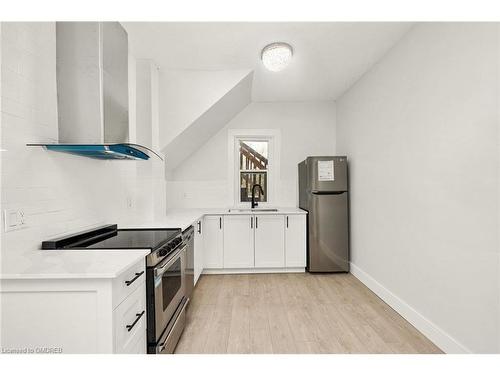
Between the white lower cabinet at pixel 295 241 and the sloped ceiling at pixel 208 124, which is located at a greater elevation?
the sloped ceiling at pixel 208 124

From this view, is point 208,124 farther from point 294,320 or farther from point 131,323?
point 131,323

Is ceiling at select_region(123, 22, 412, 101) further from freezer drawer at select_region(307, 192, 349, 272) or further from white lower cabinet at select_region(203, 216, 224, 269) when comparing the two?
white lower cabinet at select_region(203, 216, 224, 269)

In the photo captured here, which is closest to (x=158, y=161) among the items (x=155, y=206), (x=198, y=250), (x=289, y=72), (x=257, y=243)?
(x=155, y=206)

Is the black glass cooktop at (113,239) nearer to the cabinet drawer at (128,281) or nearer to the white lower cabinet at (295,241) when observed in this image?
the cabinet drawer at (128,281)

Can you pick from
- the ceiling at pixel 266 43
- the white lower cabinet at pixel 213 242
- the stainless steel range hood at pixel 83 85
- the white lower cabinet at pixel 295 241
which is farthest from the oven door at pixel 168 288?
the ceiling at pixel 266 43

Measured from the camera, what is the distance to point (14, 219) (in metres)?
1.46

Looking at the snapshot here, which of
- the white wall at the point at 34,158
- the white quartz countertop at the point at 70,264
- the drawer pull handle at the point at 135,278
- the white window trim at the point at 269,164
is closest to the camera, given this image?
the white quartz countertop at the point at 70,264

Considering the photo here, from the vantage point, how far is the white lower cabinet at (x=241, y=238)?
12.5 feet

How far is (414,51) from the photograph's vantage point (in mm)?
2395

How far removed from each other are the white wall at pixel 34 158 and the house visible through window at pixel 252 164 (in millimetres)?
2697

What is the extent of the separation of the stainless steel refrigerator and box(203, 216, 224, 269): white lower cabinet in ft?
3.93

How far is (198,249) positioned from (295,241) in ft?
4.28
